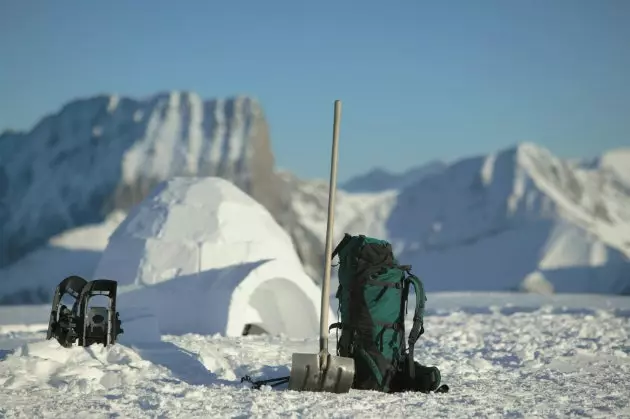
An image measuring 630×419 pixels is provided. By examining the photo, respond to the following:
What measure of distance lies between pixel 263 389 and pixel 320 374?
411mm

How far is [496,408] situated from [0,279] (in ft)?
127

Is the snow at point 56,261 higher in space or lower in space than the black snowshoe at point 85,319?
lower

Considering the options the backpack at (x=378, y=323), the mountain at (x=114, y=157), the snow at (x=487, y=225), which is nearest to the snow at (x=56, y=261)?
the snow at (x=487, y=225)

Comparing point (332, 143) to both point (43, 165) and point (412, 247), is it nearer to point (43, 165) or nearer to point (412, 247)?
point (43, 165)

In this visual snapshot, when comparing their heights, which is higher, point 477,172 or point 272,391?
point 477,172

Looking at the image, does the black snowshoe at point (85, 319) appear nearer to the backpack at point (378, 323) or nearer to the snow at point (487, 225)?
the backpack at point (378, 323)

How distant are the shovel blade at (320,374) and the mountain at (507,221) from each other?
132 ft

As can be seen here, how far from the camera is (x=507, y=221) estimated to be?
180 feet

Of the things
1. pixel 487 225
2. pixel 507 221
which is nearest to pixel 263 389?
pixel 507 221

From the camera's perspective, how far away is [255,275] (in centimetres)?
1105

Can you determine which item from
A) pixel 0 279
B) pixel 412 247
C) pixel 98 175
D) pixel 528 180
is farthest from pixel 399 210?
pixel 0 279

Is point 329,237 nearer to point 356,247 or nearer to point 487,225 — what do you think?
point 356,247

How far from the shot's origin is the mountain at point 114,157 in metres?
44.4

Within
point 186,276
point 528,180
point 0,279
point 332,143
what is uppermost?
point 528,180
